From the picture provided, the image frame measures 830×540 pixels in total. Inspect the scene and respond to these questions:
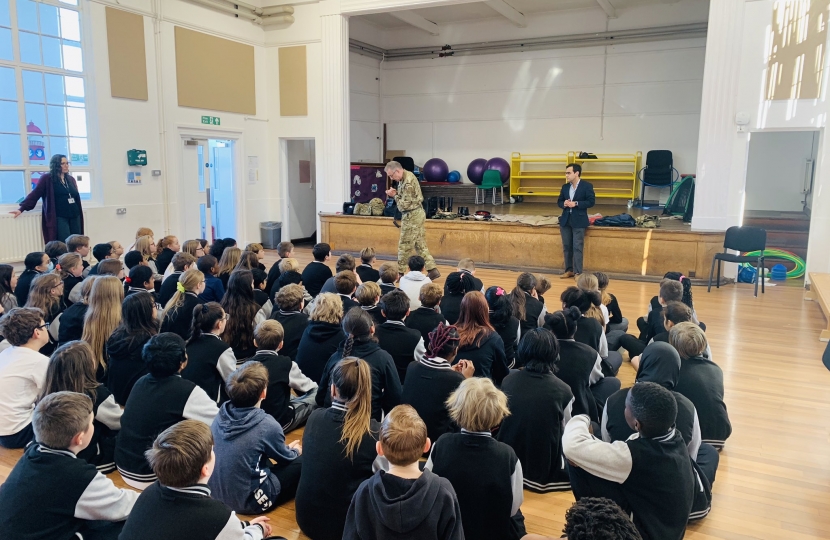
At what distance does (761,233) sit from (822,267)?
4.23 feet

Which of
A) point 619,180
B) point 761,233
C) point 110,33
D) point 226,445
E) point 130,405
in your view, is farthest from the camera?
point 619,180

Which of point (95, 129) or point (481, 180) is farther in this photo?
point (481, 180)

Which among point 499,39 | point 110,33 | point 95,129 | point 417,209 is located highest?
point 499,39

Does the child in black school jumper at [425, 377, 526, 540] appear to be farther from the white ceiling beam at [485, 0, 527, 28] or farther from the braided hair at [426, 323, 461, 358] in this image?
the white ceiling beam at [485, 0, 527, 28]

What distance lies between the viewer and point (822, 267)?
7965mm

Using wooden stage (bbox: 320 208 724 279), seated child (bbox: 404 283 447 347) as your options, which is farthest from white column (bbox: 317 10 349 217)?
seated child (bbox: 404 283 447 347)

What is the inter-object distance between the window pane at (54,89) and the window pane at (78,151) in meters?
0.55

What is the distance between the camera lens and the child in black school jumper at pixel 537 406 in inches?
109

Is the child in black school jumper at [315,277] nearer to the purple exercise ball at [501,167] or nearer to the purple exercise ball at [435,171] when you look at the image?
the purple exercise ball at [501,167]

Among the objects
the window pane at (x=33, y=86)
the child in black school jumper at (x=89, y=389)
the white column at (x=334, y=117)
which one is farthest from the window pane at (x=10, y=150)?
the child in black school jumper at (x=89, y=389)

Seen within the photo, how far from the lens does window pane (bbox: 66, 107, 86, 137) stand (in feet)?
27.5

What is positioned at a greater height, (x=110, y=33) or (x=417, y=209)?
(x=110, y=33)

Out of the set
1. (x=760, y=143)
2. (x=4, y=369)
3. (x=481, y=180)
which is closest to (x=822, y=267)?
(x=760, y=143)

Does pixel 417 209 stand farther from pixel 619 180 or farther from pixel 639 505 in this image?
pixel 619 180
